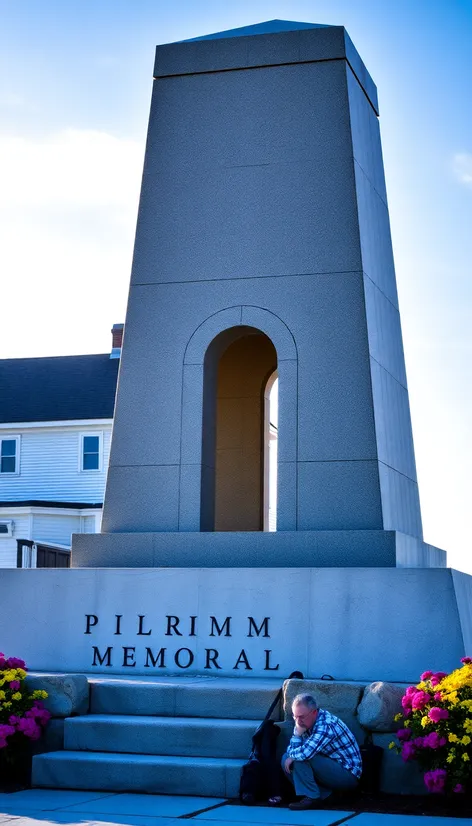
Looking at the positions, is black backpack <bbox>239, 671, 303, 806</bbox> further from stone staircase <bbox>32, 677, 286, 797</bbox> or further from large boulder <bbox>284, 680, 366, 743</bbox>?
large boulder <bbox>284, 680, 366, 743</bbox>

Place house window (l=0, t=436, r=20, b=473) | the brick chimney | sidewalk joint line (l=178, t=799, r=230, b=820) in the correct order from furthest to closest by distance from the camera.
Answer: the brick chimney → house window (l=0, t=436, r=20, b=473) → sidewalk joint line (l=178, t=799, r=230, b=820)

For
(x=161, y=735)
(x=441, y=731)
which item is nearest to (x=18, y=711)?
(x=161, y=735)

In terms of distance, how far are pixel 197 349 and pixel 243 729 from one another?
448 cm

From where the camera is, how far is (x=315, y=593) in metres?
10.4

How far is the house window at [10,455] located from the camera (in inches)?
1348

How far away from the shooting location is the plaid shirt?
8188mm

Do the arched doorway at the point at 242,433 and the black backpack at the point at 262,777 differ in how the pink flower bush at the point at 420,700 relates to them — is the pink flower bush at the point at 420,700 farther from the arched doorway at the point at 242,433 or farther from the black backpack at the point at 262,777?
the arched doorway at the point at 242,433

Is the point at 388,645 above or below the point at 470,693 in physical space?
above

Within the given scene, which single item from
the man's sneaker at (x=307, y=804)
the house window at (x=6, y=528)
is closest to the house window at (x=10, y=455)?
the house window at (x=6, y=528)

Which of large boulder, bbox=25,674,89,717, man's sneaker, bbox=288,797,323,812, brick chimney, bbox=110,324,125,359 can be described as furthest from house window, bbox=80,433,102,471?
man's sneaker, bbox=288,797,323,812

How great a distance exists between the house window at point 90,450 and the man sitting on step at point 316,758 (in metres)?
25.4

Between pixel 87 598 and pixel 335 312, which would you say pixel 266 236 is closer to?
pixel 335 312

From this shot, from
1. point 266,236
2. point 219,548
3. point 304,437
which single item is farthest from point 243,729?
point 266,236

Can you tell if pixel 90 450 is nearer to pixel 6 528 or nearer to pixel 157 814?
pixel 6 528
